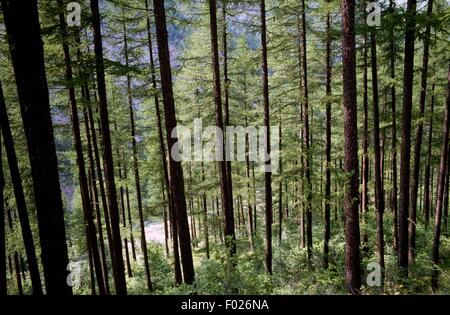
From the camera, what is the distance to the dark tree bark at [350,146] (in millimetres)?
7578

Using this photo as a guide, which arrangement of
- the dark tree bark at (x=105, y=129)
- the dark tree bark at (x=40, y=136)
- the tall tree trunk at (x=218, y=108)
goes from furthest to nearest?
the tall tree trunk at (x=218, y=108) < the dark tree bark at (x=105, y=129) < the dark tree bark at (x=40, y=136)

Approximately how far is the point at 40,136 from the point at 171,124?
13.3 ft

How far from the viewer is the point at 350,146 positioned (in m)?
7.84

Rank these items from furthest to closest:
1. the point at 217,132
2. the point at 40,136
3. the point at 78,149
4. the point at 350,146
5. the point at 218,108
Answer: the point at 217,132 < the point at 218,108 < the point at 78,149 < the point at 350,146 < the point at 40,136

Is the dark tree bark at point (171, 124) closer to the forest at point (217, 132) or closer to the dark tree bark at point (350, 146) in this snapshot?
the forest at point (217, 132)

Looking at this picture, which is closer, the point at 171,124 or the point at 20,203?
the point at 171,124

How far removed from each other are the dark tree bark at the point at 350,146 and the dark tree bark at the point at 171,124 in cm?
460

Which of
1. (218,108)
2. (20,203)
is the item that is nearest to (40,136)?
(20,203)

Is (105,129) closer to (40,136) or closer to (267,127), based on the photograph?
(40,136)

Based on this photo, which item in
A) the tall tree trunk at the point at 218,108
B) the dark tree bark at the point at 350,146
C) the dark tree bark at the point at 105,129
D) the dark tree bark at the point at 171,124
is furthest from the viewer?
the tall tree trunk at the point at 218,108

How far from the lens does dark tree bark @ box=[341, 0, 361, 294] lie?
758cm

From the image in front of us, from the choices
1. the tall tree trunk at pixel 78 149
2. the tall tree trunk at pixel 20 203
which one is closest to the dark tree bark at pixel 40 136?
the tall tree trunk at pixel 78 149

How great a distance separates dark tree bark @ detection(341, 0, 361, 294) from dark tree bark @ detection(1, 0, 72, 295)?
21.4 ft
